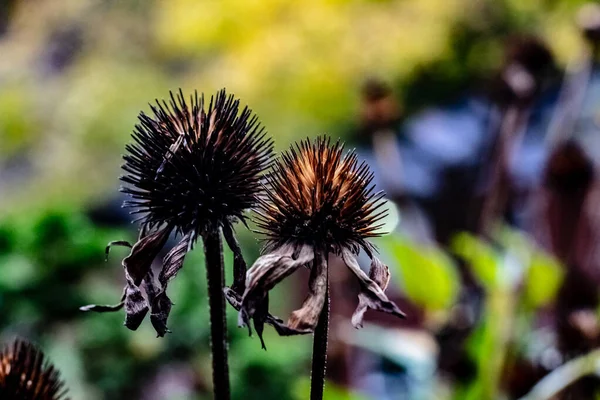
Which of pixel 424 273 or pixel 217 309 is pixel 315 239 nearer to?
pixel 217 309

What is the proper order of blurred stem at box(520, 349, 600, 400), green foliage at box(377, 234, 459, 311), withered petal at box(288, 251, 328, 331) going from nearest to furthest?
withered petal at box(288, 251, 328, 331) < blurred stem at box(520, 349, 600, 400) < green foliage at box(377, 234, 459, 311)

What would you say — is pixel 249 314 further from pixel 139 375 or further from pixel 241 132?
pixel 139 375

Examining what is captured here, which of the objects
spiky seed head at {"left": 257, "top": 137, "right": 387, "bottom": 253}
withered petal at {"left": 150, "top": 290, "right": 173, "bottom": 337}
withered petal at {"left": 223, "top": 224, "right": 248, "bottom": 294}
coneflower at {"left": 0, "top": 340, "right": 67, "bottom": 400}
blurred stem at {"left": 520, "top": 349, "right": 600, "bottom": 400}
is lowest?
blurred stem at {"left": 520, "top": 349, "right": 600, "bottom": 400}

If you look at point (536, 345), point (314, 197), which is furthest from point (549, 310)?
point (314, 197)

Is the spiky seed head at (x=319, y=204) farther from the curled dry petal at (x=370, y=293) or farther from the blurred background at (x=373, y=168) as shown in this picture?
the blurred background at (x=373, y=168)

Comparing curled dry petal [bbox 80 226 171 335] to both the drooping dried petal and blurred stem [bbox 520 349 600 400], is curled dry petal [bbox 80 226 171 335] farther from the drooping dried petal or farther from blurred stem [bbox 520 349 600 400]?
blurred stem [bbox 520 349 600 400]

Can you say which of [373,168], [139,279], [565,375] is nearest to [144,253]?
[139,279]

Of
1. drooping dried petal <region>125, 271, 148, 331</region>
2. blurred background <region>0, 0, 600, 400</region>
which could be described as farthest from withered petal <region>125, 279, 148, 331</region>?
blurred background <region>0, 0, 600, 400</region>
